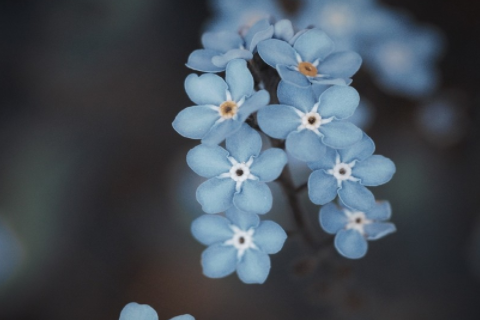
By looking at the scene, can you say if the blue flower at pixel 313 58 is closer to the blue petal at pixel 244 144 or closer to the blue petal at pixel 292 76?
the blue petal at pixel 292 76

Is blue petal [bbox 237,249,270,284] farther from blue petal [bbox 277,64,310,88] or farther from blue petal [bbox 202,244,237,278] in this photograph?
blue petal [bbox 277,64,310,88]

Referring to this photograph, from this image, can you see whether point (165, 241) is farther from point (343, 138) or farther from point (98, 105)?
point (343, 138)

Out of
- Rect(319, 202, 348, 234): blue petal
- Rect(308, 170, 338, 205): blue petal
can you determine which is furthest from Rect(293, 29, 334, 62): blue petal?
Rect(319, 202, 348, 234): blue petal

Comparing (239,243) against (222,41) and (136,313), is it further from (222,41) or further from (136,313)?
(222,41)

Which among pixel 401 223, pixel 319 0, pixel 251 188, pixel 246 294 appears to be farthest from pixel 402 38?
pixel 251 188

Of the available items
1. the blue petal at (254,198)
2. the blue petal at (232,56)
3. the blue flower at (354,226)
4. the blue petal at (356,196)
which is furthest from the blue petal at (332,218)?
the blue petal at (232,56)

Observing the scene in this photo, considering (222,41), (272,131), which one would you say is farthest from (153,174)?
(272,131)
